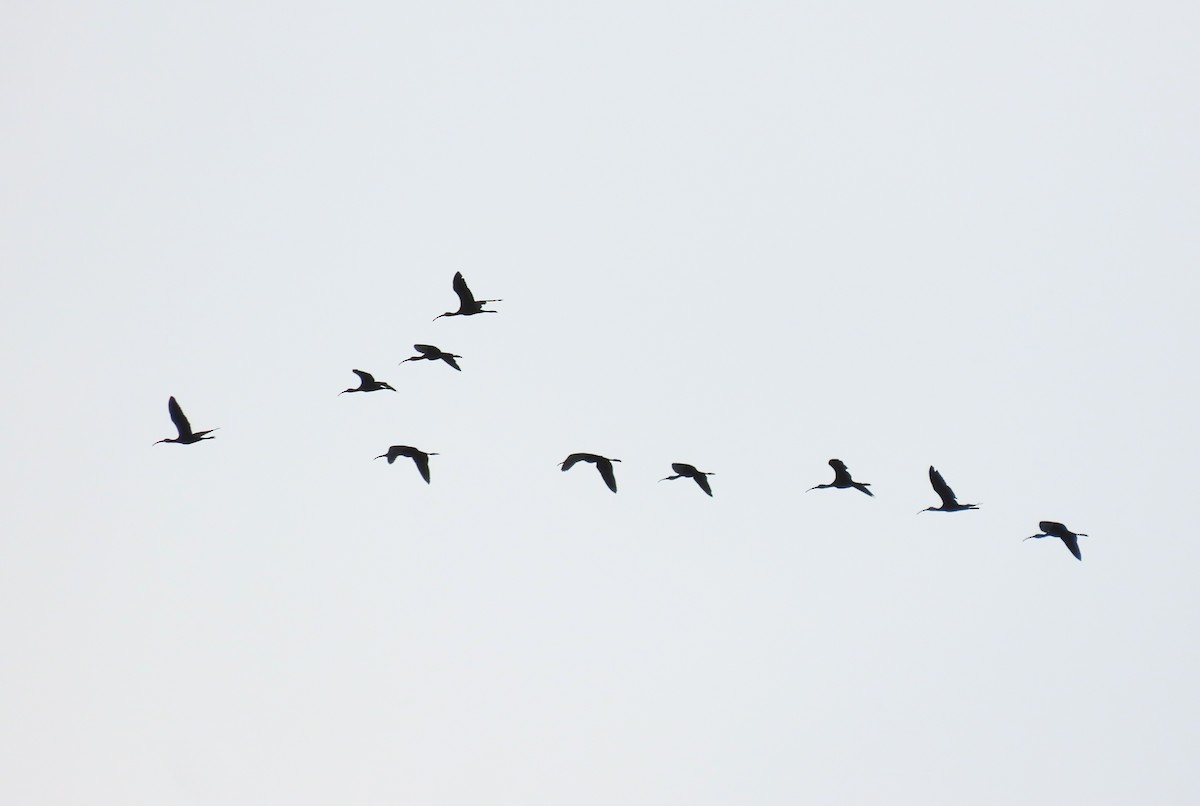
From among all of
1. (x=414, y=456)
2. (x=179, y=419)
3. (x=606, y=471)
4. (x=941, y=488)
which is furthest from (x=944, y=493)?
(x=179, y=419)

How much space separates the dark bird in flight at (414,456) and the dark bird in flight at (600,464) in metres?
3.90

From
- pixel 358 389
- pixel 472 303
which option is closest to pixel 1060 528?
pixel 472 303

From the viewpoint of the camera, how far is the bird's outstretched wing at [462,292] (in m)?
42.1

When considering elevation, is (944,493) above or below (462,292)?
below

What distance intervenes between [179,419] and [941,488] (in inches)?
862

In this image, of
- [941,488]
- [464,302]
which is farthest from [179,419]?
[941,488]

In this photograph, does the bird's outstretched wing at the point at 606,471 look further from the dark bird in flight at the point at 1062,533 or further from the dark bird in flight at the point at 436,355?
the dark bird in flight at the point at 1062,533

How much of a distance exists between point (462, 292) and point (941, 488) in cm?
1474

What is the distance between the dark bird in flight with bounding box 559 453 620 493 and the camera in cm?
4209

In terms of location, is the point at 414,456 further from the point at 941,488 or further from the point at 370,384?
the point at 941,488

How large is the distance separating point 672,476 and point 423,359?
834 centimetres

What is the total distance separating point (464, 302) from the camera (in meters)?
43.0

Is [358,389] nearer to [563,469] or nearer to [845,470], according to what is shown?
[563,469]

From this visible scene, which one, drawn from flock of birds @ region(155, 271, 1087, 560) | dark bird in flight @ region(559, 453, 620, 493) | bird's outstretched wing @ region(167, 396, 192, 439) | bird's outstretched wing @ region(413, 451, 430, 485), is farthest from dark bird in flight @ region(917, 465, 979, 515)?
bird's outstretched wing @ region(167, 396, 192, 439)
